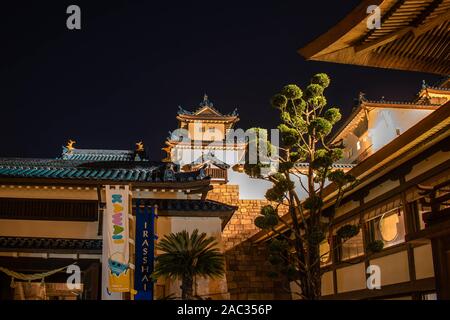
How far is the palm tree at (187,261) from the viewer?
13.7 m

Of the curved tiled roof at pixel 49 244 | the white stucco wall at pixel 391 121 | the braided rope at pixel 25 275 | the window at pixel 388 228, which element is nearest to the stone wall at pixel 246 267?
the window at pixel 388 228

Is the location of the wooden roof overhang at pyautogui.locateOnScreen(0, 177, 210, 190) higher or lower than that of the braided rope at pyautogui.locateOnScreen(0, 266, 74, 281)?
higher

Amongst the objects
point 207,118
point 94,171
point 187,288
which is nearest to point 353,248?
point 187,288

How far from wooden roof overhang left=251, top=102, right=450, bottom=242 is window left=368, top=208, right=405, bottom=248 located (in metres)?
1.14

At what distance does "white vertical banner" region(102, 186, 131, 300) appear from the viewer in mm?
14359

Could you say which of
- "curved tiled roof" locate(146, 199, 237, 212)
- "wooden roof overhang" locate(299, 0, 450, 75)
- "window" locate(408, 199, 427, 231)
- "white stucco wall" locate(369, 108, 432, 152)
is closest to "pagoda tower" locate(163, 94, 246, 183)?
"white stucco wall" locate(369, 108, 432, 152)

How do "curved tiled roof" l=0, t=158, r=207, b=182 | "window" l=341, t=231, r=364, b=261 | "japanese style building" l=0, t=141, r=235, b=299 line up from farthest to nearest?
1. "curved tiled roof" l=0, t=158, r=207, b=182
2. "window" l=341, t=231, r=364, b=261
3. "japanese style building" l=0, t=141, r=235, b=299

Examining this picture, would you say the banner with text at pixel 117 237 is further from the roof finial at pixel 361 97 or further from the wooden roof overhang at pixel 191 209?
the roof finial at pixel 361 97

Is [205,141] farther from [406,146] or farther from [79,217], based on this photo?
[406,146]

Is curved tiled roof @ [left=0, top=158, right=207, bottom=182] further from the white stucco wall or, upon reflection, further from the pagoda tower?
the white stucco wall

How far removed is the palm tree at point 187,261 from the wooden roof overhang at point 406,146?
4488 millimetres

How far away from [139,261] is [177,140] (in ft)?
95.3
